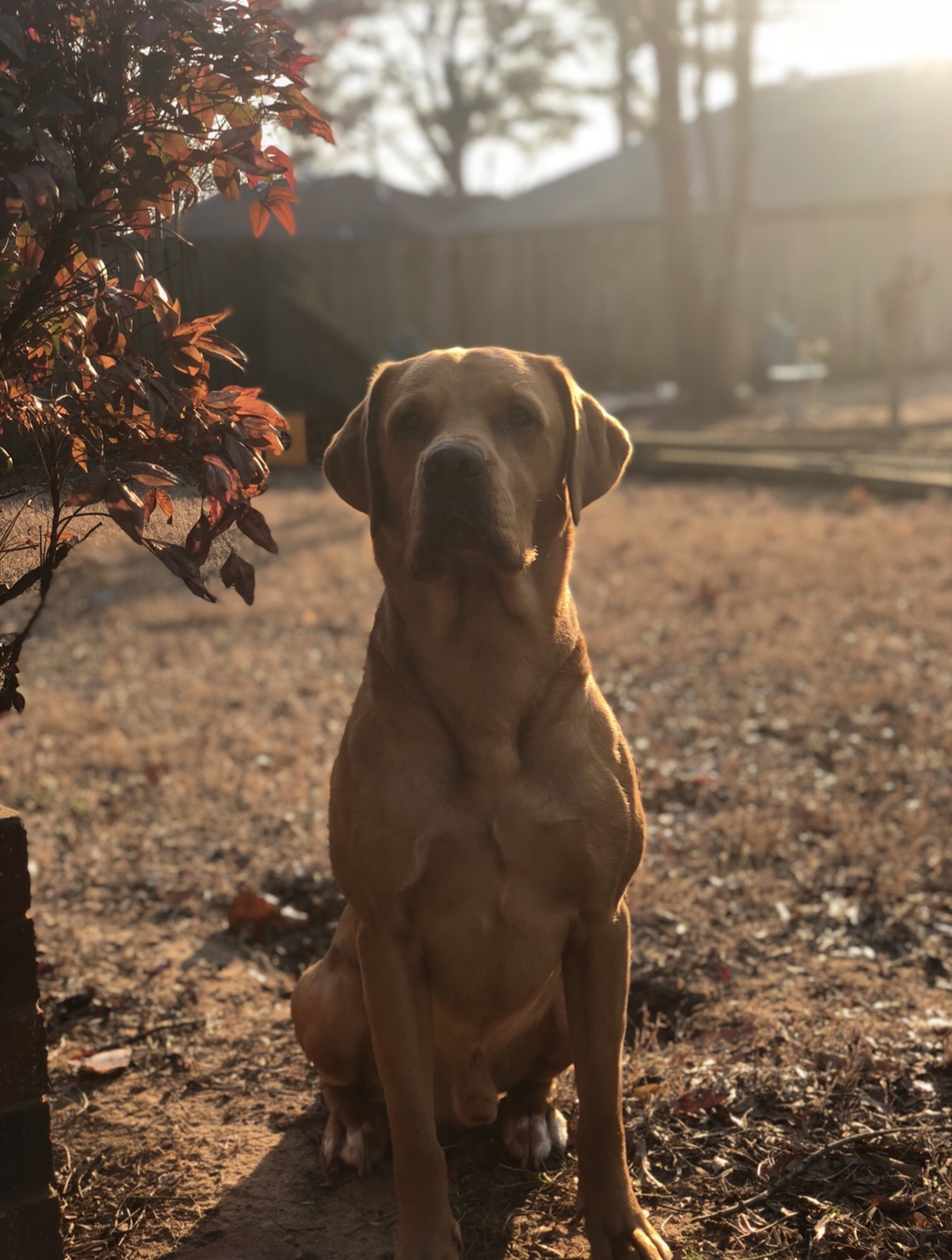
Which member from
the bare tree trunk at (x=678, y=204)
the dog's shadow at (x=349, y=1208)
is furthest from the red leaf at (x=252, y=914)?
the bare tree trunk at (x=678, y=204)

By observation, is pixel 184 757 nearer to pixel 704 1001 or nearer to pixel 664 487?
pixel 704 1001

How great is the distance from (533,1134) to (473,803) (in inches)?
37.5

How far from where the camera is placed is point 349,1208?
287cm

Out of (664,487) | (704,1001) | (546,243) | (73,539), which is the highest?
(546,243)

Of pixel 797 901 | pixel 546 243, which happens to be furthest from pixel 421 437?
pixel 546 243

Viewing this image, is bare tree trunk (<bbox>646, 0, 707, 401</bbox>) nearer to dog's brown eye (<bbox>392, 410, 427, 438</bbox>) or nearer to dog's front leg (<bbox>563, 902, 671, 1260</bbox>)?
dog's brown eye (<bbox>392, 410, 427, 438</bbox>)

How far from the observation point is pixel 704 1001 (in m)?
3.77

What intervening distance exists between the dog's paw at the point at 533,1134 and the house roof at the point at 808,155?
3193 cm

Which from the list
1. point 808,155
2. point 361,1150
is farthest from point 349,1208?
Result: point 808,155

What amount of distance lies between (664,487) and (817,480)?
1.43m

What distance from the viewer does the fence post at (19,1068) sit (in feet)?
7.50

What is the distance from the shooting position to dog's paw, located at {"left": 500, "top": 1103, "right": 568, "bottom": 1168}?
302 centimetres

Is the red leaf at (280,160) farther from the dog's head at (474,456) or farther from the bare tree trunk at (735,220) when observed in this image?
the bare tree trunk at (735,220)

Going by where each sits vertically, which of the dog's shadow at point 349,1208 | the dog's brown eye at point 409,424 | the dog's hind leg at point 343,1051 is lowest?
the dog's shadow at point 349,1208
